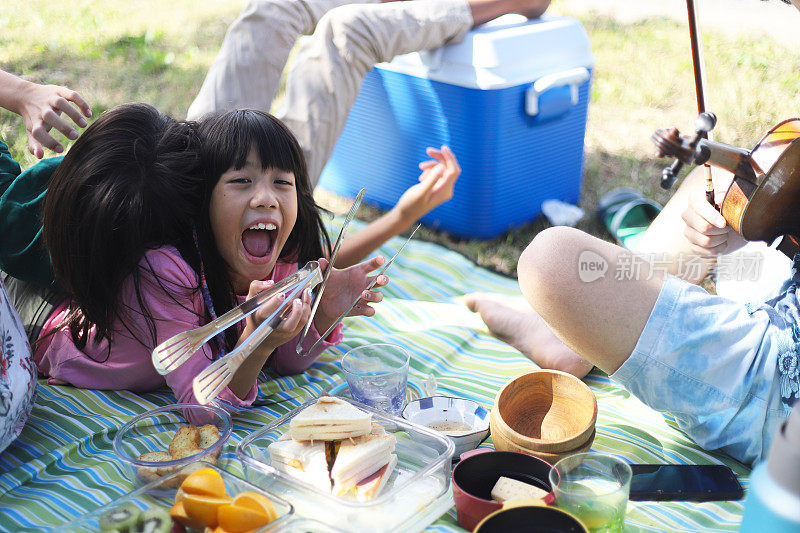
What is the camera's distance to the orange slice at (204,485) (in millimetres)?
1137

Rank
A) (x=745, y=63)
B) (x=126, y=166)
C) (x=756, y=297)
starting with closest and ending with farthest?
1. (x=126, y=166)
2. (x=756, y=297)
3. (x=745, y=63)

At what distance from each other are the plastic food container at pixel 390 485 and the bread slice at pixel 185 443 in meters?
0.12

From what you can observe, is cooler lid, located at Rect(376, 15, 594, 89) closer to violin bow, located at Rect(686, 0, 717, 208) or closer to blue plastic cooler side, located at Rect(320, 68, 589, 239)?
blue plastic cooler side, located at Rect(320, 68, 589, 239)

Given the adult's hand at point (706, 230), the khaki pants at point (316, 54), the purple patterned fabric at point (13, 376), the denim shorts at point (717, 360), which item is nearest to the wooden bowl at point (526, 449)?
the denim shorts at point (717, 360)

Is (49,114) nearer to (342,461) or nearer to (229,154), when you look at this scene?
(229,154)

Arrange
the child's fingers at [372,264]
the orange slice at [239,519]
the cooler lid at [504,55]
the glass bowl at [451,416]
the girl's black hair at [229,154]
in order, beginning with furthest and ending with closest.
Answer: the cooler lid at [504,55], the child's fingers at [372,264], the girl's black hair at [229,154], the glass bowl at [451,416], the orange slice at [239,519]

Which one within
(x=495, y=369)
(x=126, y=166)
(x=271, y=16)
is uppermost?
(x=271, y=16)

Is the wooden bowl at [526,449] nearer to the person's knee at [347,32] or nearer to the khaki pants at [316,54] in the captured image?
the khaki pants at [316,54]

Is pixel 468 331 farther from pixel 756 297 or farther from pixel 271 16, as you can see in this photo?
pixel 271 16

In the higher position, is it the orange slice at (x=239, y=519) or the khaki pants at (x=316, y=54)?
the khaki pants at (x=316, y=54)

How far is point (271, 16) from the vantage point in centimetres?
229

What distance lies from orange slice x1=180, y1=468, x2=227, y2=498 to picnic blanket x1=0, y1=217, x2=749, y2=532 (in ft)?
0.78

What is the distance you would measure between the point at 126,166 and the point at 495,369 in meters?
0.90

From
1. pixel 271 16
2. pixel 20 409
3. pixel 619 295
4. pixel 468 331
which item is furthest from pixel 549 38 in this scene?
pixel 20 409
